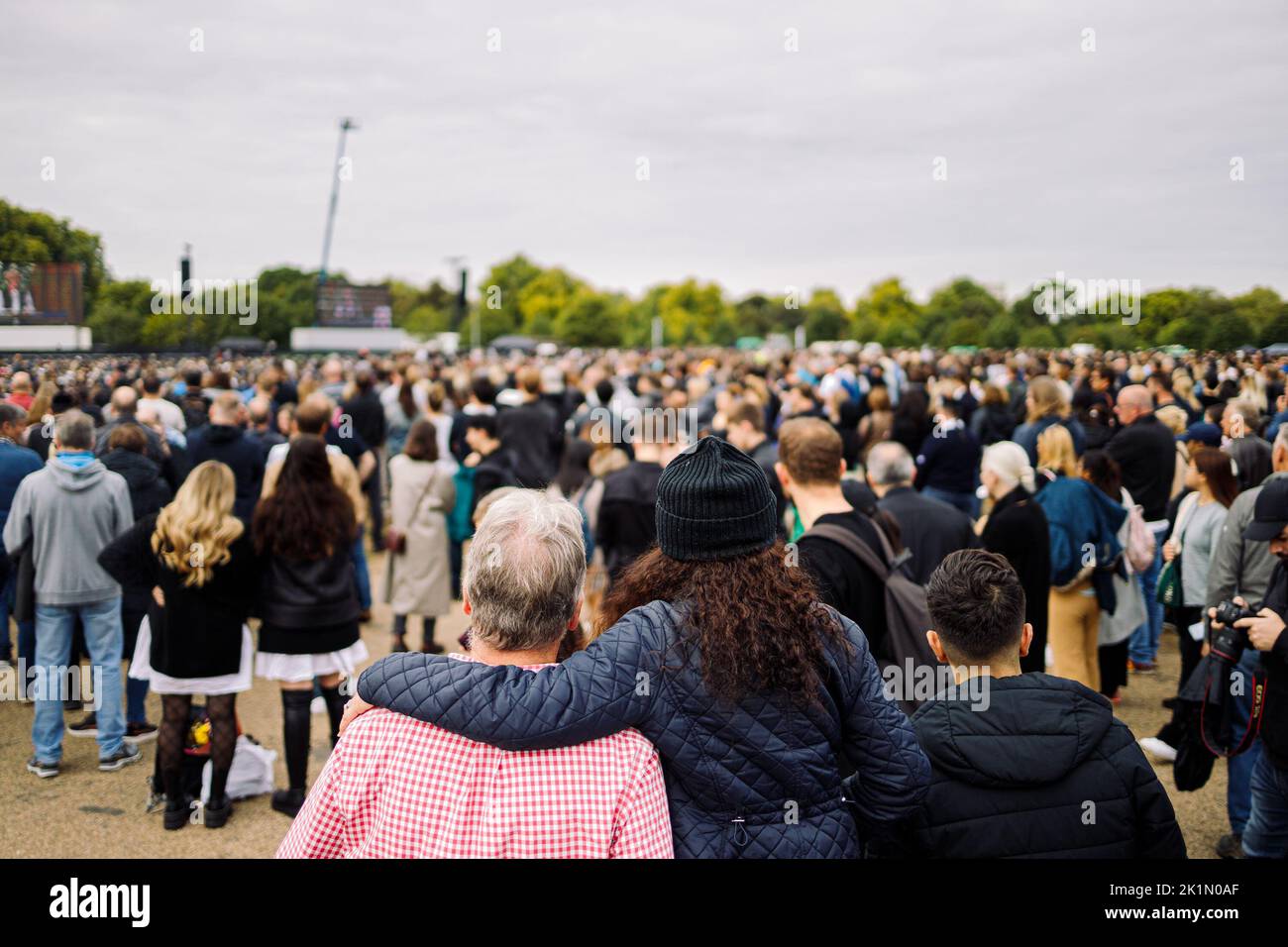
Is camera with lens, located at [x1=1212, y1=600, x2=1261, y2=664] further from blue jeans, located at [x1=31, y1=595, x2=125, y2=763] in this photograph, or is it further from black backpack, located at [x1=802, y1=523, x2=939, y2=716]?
blue jeans, located at [x1=31, y1=595, x2=125, y2=763]

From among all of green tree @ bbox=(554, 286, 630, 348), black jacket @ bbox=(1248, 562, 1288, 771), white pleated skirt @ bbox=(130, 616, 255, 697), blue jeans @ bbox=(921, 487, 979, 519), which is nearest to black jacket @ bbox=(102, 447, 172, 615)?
white pleated skirt @ bbox=(130, 616, 255, 697)

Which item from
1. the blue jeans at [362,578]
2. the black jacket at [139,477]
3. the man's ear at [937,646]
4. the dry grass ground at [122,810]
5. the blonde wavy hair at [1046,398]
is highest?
the blonde wavy hair at [1046,398]

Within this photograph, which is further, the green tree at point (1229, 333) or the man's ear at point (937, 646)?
Answer: the green tree at point (1229, 333)

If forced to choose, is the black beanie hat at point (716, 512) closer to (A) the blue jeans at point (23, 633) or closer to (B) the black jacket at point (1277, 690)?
(B) the black jacket at point (1277, 690)

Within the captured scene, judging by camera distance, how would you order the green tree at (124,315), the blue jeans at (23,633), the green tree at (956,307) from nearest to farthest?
the blue jeans at (23,633)
the green tree at (124,315)
the green tree at (956,307)

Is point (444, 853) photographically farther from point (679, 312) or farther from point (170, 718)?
point (679, 312)

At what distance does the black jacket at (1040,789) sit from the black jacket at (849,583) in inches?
51.1

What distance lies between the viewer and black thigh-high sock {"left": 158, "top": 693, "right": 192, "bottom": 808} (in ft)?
15.7

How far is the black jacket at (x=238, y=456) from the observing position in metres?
7.07

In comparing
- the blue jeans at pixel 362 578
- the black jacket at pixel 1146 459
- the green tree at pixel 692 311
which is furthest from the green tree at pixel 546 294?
the black jacket at pixel 1146 459

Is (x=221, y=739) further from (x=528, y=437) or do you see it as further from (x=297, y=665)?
(x=528, y=437)

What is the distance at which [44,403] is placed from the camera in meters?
7.38

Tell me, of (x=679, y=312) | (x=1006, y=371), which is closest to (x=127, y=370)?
(x=1006, y=371)

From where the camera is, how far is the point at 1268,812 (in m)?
3.77
